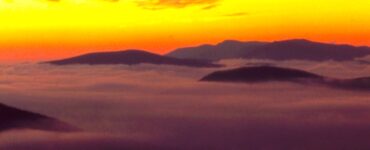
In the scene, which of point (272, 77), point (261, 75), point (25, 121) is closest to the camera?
point (25, 121)

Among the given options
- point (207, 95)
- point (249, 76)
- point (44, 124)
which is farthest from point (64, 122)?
point (249, 76)

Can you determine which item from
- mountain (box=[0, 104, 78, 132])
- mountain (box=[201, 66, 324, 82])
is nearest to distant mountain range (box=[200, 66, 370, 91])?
mountain (box=[201, 66, 324, 82])

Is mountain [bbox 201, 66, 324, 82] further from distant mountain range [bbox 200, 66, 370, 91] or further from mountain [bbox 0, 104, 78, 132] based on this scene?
mountain [bbox 0, 104, 78, 132]

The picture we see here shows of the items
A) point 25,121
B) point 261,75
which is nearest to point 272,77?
point 261,75

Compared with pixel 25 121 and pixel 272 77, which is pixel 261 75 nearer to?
pixel 272 77

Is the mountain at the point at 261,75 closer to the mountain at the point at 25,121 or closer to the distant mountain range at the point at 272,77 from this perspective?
the distant mountain range at the point at 272,77
